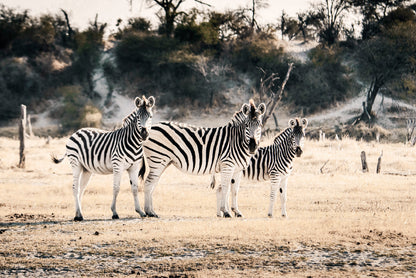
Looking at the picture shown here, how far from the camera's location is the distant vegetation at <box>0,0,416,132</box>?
4734 centimetres

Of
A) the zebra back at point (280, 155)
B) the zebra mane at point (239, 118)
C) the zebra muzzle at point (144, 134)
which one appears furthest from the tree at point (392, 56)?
the zebra muzzle at point (144, 134)

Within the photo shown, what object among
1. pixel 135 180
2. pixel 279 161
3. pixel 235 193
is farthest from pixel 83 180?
pixel 279 161

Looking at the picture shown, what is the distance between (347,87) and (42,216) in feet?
128

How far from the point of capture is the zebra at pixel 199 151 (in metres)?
12.2

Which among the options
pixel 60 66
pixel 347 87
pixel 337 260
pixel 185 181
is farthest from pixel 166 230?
pixel 60 66

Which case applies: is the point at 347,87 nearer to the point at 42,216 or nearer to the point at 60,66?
the point at 60,66

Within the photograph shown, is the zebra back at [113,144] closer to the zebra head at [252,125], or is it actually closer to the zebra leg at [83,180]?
the zebra leg at [83,180]

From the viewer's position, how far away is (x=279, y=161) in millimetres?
13234

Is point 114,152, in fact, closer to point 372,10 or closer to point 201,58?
point 201,58

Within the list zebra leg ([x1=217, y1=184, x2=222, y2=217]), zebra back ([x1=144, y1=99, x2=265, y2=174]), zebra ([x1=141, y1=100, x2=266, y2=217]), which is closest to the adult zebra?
zebra ([x1=141, y1=100, x2=266, y2=217])

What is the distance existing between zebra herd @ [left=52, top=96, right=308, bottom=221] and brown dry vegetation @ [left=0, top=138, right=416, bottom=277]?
0.73 m

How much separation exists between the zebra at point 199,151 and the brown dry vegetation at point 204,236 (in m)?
0.97

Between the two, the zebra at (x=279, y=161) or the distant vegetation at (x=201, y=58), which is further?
the distant vegetation at (x=201, y=58)

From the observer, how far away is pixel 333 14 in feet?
179
